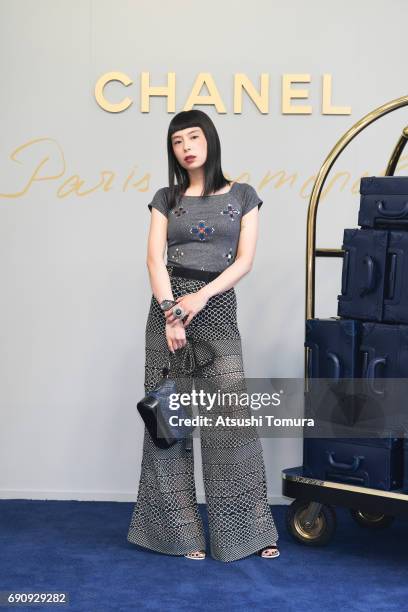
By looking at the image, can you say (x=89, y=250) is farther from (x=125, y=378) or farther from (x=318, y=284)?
(x=318, y=284)

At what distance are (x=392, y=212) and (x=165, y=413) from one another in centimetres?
104

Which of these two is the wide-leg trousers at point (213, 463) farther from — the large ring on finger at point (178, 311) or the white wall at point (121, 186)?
the white wall at point (121, 186)

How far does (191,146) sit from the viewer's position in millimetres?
3428

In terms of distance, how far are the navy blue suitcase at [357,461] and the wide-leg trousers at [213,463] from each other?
8.5 inches

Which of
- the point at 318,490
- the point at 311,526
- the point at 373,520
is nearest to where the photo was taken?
the point at 318,490

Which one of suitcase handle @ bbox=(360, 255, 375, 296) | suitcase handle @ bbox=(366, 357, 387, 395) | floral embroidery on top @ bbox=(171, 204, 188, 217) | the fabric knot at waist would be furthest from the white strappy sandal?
floral embroidery on top @ bbox=(171, 204, 188, 217)

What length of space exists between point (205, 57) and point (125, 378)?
4.99 feet

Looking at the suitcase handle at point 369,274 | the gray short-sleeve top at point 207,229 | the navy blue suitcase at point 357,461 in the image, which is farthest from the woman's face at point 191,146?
the navy blue suitcase at point 357,461

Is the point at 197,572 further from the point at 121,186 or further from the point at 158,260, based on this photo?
the point at 121,186

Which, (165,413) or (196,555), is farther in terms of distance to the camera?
(196,555)

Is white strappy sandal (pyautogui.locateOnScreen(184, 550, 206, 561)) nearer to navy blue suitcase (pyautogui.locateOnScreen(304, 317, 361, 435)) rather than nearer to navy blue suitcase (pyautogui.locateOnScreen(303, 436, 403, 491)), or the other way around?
navy blue suitcase (pyautogui.locateOnScreen(303, 436, 403, 491))

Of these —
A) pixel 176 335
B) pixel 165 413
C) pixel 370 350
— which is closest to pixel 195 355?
pixel 176 335

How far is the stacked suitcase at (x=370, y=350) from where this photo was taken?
3.32 m

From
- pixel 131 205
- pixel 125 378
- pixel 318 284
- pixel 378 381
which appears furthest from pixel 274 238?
pixel 378 381
